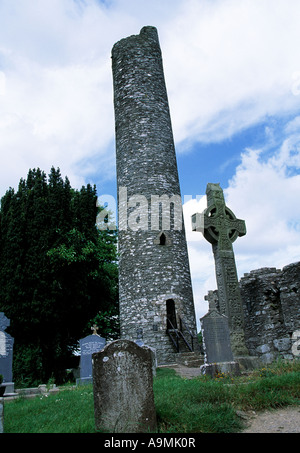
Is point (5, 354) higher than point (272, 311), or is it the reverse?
point (272, 311)

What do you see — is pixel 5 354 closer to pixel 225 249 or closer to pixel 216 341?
pixel 216 341

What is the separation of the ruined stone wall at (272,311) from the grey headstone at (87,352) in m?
4.54

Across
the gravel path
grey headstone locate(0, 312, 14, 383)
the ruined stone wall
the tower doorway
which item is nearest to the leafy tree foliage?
grey headstone locate(0, 312, 14, 383)

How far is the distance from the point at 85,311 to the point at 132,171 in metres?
6.10

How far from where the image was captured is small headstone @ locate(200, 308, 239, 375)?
295 inches

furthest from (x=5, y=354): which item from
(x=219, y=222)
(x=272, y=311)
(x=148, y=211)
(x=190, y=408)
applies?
(x=148, y=211)

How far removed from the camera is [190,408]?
4.54 metres

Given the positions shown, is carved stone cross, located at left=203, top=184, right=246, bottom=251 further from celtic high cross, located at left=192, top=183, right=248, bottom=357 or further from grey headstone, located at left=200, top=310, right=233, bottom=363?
grey headstone, located at left=200, top=310, right=233, bottom=363

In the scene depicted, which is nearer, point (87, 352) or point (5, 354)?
point (5, 354)

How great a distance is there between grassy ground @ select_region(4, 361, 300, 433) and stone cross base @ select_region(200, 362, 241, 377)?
Answer: 101 cm

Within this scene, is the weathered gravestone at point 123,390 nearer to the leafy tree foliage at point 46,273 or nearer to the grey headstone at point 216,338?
the grey headstone at point 216,338

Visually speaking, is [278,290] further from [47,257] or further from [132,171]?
[132,171]

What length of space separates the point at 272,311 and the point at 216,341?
2025mm
